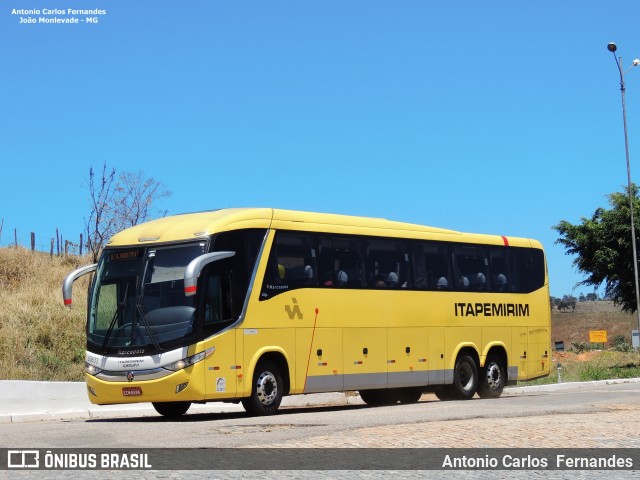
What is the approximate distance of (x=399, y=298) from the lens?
22.8 metres

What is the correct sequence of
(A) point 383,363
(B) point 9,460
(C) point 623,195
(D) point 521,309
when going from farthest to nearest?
(C) point 623,195 → (D) point 521,309 → (A) point 383,363 → (B) point 9,460

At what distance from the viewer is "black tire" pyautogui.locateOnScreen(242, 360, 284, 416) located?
63.5 ft

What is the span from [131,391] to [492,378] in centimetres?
1016

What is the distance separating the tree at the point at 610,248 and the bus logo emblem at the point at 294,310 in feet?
105

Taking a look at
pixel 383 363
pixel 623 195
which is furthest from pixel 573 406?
pixel 623 195

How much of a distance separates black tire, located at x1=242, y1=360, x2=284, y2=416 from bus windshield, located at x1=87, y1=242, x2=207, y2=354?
1.91m

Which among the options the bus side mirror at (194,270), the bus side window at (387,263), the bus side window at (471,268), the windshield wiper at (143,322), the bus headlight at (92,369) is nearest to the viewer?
the bus side mirror at (194,270)

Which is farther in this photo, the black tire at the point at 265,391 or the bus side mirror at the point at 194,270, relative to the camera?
the black tire at the point at 265,391

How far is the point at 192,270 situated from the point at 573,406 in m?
7.26

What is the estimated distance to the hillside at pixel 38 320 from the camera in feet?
83.0

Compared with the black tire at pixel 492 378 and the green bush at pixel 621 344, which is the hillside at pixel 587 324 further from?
the black tire at pixel 492 378

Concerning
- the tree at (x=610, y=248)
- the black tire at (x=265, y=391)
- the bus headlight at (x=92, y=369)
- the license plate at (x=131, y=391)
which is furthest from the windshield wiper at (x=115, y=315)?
the tree at (x=610, y=248)

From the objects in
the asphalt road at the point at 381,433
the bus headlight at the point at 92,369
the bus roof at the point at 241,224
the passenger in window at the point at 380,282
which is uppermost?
the bus roof at the point at 241,224

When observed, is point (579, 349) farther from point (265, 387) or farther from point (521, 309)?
point (265, 387)
